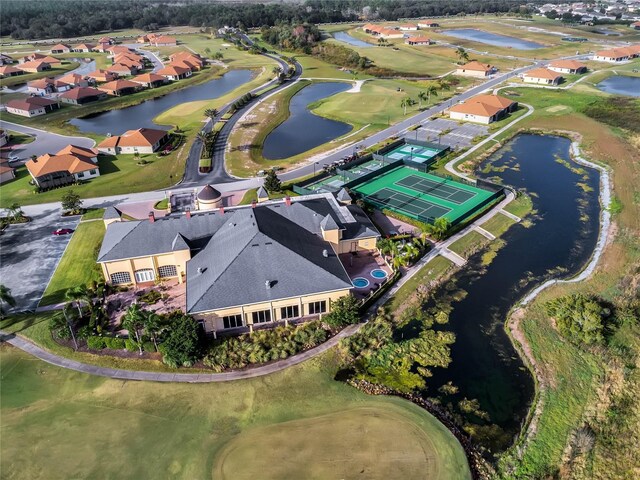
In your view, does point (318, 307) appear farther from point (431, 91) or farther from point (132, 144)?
point (431, 91)

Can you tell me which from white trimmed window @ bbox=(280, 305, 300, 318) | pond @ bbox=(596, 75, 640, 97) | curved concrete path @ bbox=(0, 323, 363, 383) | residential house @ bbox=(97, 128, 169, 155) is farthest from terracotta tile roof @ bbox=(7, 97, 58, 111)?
pond @ bbox=(596, 75, 640, 97)

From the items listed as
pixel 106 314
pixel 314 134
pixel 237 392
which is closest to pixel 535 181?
pixel 314 134

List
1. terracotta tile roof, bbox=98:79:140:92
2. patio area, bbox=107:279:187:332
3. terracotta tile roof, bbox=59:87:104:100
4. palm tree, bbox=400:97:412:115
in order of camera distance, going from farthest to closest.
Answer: terracotta tile roof, bbox=98:79:140:92 < terracotta tile roof, bbox=59:87:104:100 < palm tree, bbox=400:97:412:115 < patio area, bbox=107:279:187:332

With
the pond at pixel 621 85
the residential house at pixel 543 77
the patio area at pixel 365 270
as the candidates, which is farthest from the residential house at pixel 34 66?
the pond at pixel 621 85

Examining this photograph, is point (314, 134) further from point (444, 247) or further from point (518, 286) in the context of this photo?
point (518, 286)

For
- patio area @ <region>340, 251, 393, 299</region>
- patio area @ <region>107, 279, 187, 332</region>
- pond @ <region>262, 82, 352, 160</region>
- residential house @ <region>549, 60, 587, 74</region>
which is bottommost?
patio area @ <region>340, 251, 393, 299</region>

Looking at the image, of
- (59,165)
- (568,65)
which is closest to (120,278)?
(59,165)

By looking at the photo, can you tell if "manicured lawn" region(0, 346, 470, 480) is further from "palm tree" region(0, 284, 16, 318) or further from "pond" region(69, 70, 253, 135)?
"pond" region(69, 70, 253, 135)

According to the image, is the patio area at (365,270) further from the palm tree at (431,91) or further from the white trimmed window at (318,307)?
the palm tree at (431,91)
